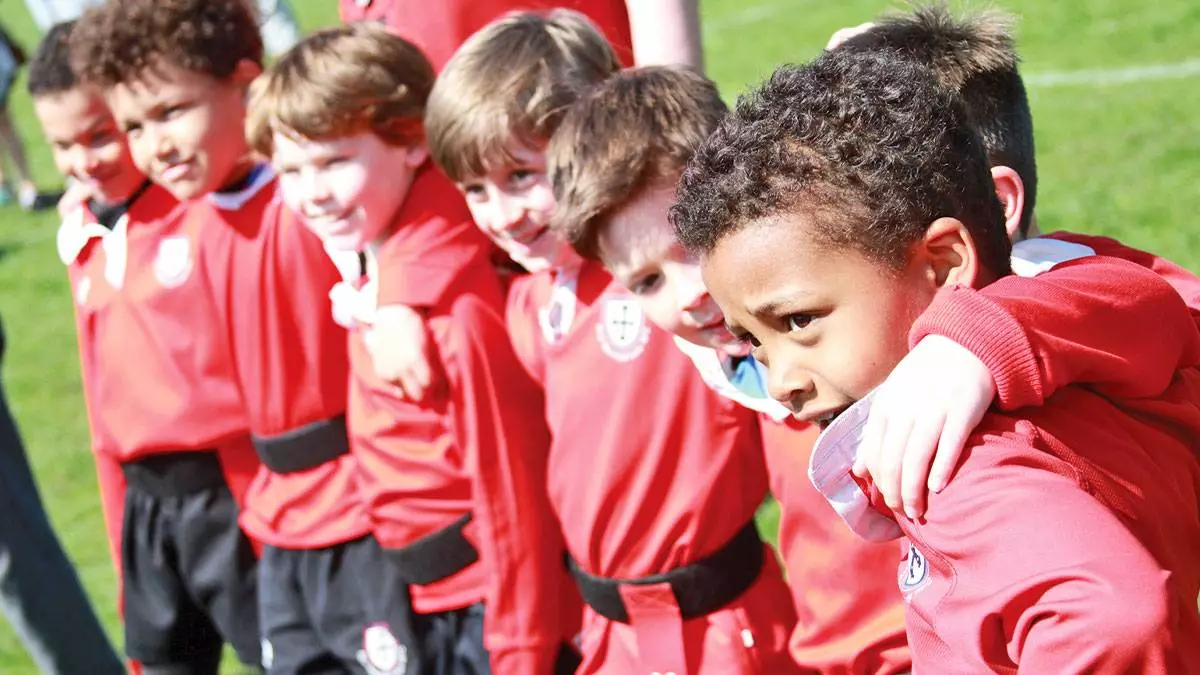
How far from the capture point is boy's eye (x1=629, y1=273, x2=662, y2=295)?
2521 mm

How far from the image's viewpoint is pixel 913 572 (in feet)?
6.08

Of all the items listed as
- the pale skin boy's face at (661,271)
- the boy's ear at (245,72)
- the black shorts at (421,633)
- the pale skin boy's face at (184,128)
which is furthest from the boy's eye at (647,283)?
the boy's ear at (245,72)

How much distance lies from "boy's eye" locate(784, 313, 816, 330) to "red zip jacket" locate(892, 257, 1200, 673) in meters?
0.15

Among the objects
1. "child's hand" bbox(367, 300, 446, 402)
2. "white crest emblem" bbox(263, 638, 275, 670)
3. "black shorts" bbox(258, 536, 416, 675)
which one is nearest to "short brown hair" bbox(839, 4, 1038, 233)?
"child's hand" bbox(367, 300, 446, 402)

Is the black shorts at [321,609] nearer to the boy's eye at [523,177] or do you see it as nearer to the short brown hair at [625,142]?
the boy's eye at [523,177]

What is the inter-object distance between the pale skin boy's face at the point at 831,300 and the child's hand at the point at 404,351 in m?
1.32

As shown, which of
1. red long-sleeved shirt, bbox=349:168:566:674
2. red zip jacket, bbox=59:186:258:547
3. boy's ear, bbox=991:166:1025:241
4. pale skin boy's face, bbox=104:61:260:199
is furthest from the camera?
red zip jacket, bbox=59:186:258:547

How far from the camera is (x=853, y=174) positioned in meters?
1.78

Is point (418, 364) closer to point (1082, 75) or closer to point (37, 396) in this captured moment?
point (37, 396)

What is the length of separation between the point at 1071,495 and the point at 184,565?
9.49ft

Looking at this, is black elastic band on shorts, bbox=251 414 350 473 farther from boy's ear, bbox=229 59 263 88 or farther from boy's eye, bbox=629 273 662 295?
boy's eye, bbox=629 273 662 295

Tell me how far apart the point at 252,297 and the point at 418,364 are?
625 millimetres

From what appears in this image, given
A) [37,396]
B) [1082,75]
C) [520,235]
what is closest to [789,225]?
[520,235]

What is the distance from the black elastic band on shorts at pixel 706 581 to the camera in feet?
9.00
